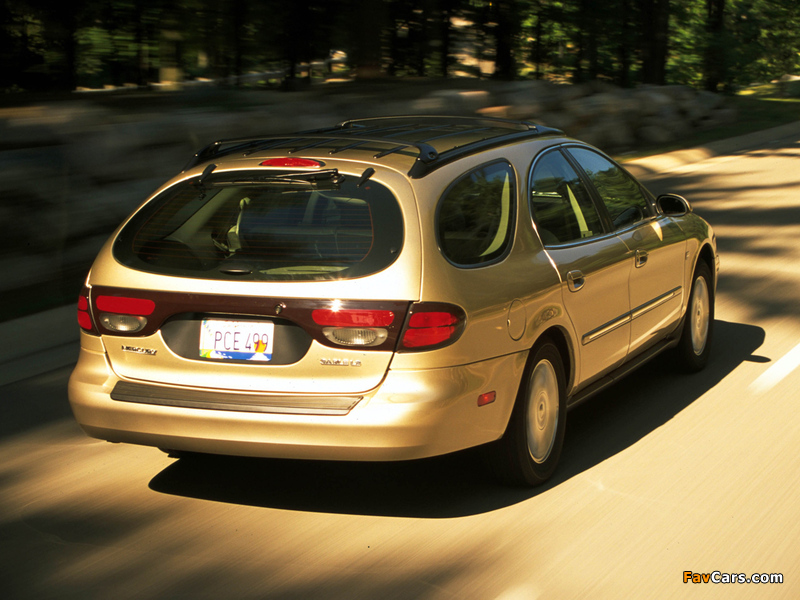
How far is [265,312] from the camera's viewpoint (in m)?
4.06

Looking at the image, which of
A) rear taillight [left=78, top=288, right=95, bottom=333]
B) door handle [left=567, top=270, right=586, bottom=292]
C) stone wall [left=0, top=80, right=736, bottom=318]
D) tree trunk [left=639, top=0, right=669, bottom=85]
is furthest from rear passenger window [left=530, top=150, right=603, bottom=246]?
tree trunk [left=639, top=0, right=669, bottom=85]

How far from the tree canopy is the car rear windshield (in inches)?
351

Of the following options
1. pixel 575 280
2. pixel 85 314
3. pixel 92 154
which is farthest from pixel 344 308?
pixel 92 154

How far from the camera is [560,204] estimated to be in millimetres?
5145

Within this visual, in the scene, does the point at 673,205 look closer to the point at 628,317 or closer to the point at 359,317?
the point at 628,317

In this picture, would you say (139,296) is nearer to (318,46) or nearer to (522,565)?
(522,565)

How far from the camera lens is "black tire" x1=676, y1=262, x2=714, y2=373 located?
6.41 meters

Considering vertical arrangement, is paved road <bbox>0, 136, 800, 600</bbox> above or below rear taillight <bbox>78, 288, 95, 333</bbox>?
below

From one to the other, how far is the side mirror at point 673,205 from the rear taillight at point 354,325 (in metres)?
2.77

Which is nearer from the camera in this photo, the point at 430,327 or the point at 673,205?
the point at 430,327

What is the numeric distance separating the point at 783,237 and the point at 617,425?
22.3ft

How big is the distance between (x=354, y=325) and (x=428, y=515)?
956mm

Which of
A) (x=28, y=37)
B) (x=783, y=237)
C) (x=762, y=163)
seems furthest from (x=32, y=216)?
(x=762, y=163)

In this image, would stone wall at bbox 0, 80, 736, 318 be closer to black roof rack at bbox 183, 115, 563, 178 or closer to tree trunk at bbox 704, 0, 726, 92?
black roof rack at bbox 183, 115, 563, 178
